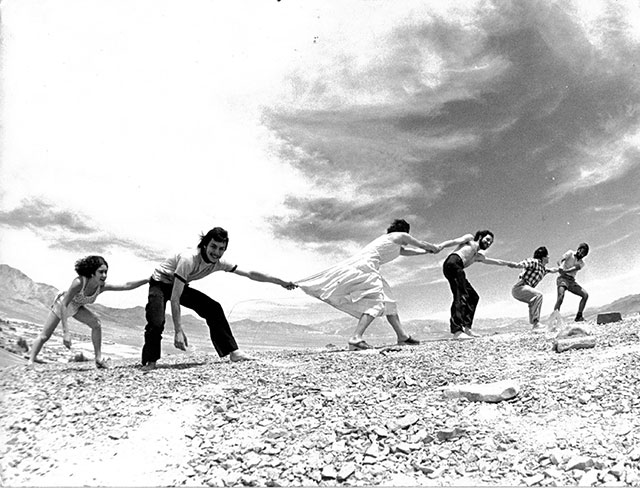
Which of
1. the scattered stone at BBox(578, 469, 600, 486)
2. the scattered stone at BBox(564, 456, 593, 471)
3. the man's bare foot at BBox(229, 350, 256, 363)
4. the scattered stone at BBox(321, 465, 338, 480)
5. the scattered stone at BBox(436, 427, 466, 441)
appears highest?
the man's bare foot at BBox(229, 350, 256, 363)

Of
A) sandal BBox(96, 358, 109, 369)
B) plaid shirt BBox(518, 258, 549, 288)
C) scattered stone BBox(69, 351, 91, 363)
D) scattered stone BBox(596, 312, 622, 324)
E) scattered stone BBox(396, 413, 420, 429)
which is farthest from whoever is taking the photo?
plaid shirt BBox(518, 258, 549, 288)

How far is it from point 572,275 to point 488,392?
8.66m

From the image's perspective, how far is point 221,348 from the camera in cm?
616

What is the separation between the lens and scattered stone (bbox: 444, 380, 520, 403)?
3.87 metres

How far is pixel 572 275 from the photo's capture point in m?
11.3

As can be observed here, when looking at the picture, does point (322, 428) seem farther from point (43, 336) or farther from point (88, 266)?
point (43, 336)

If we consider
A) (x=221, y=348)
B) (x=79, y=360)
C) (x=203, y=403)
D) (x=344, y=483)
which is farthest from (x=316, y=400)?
(x=79, y=360)

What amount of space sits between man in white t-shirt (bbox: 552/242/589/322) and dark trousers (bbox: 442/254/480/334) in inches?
146

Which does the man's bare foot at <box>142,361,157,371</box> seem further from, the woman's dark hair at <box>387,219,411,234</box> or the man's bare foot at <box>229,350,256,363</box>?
the woman's dark hair at <box>387,219,411,234</box>

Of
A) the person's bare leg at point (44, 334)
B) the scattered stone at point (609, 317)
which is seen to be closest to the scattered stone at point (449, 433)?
the person's bare leg at point (44, 334)

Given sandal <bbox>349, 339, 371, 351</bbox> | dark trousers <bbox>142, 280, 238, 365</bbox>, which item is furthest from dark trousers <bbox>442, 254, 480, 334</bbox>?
dark trousers <bbox>142, 280, 238, 365</bbox>

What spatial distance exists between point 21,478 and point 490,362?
15.1 feet

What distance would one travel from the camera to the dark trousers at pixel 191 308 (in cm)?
570

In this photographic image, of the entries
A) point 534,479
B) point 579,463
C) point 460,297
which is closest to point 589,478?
point 579,463
